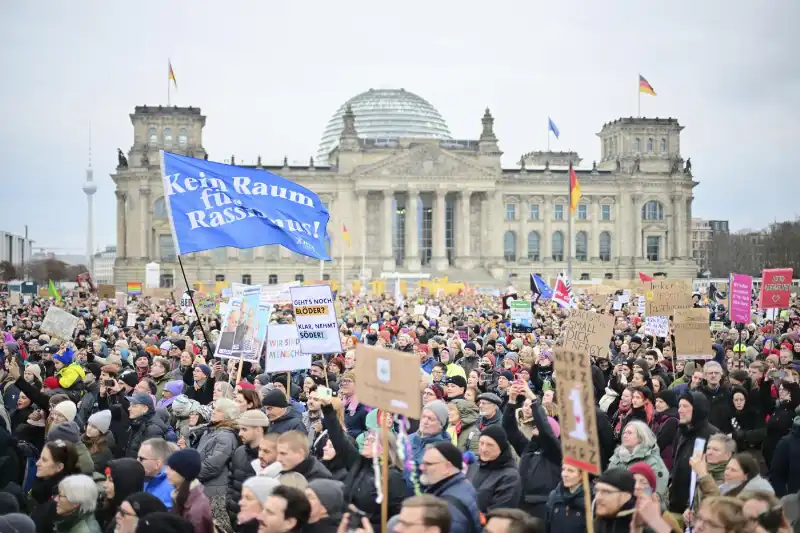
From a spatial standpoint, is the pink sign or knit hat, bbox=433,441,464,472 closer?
knit hat, bbox=433,441,464,472

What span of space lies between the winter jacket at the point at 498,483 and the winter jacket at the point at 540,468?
209 millimetres

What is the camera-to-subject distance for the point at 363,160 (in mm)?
84562

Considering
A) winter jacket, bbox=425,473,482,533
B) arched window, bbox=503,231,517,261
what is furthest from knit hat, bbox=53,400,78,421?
arched window, bbox=503,231,517,261

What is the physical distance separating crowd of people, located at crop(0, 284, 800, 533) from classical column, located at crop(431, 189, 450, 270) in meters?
69.9

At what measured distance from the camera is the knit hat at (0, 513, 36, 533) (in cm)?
586

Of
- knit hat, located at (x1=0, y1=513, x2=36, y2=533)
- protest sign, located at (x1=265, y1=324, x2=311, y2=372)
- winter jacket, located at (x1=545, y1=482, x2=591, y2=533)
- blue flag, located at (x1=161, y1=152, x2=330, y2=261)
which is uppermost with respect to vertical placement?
blue flag, located at (x1=161, y1=152, x2=330, y2=261)

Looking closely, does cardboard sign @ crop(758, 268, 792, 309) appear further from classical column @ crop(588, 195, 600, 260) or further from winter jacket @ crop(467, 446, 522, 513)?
classical column @ crop(588, 195, 600, 260)

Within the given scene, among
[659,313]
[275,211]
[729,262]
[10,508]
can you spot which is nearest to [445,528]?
[10,508]

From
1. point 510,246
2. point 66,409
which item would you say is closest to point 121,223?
point 510,246

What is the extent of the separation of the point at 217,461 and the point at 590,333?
671 centimetres

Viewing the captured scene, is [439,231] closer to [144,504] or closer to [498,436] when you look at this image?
[498,436]

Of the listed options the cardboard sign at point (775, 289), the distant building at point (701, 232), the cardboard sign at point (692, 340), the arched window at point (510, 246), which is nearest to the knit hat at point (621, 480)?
the cardboard sign at point (692, 340)

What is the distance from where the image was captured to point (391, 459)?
7.07 m

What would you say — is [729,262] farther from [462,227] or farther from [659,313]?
[659,313]
